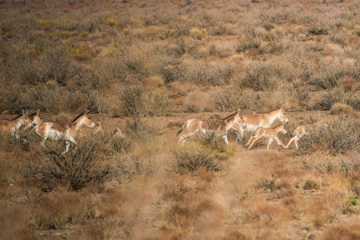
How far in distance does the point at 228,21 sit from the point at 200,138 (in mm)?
27301

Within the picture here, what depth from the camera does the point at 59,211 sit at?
6.14 m

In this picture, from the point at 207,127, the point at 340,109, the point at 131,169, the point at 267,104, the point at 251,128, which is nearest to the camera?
the point at 131,169

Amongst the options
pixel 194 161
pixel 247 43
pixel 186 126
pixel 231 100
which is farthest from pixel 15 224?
pixel 247 43

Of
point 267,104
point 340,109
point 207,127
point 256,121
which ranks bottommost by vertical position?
point 267,104

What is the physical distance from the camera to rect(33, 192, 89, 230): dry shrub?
590 cm

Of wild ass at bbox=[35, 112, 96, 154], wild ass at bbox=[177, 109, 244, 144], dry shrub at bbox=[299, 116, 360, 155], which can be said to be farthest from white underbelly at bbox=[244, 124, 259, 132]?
wild ass at bbox=[35, 112, 96, 154]

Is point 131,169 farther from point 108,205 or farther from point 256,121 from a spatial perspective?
point 256,121

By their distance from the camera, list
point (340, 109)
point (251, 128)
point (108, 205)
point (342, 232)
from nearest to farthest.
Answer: point (342, 232)
point (108, 205)
point (251, 128)
point (340, 109)

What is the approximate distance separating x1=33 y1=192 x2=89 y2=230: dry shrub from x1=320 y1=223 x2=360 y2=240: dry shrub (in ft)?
12.3

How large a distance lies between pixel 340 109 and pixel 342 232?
9012 millimetres

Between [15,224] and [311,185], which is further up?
[15,224]

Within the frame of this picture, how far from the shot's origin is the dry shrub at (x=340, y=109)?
13.3m

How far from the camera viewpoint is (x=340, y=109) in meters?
13.5

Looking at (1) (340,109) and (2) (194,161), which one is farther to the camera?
(1) (340,109)
